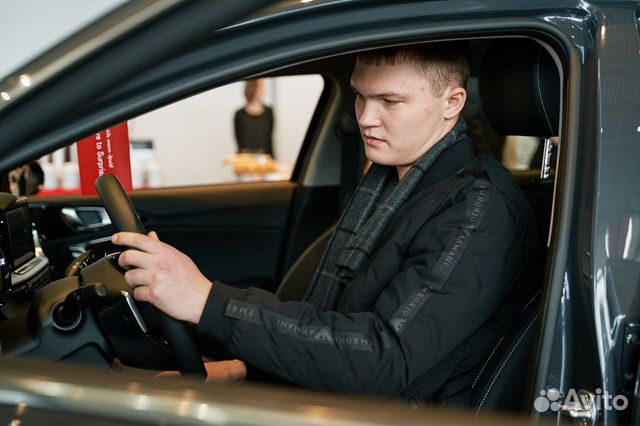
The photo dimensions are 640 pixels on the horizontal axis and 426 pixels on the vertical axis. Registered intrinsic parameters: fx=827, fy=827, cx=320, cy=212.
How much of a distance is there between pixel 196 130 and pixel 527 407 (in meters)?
7.56

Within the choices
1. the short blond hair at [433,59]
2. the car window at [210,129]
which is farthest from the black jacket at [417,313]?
the car window at [210,129]

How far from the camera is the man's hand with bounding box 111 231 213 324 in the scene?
3.98ft

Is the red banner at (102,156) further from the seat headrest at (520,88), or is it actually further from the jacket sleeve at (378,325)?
the seat headrest at (520,88)

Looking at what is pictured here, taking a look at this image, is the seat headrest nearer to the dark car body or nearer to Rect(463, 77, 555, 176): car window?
the dark car body

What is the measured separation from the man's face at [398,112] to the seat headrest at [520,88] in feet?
0.31

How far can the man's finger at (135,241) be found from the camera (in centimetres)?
121

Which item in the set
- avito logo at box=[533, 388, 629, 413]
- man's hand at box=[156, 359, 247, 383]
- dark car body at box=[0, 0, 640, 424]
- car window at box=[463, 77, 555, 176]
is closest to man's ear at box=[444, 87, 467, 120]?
dark car body at box=[0, 0, 640, 424]

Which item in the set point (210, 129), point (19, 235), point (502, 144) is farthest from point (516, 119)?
point (210, 129)

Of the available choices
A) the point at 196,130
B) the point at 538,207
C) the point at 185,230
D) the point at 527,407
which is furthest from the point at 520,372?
the point at 196,130

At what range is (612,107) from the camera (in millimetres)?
1167

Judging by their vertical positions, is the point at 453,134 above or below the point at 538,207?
above

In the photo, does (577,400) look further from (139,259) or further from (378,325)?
(139,259)

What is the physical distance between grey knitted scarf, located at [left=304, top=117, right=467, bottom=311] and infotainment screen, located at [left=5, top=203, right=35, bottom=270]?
0.57 m

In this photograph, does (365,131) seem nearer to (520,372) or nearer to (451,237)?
(451,237)
